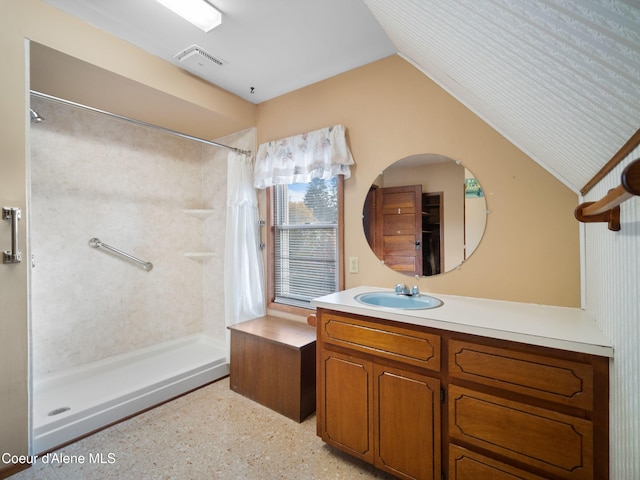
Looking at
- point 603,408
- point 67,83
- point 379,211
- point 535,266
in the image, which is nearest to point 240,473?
point 603,408

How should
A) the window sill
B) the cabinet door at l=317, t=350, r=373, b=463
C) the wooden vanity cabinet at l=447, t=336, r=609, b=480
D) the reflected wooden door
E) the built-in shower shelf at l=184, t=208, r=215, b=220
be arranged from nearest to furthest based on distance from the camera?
the wooden vanity cabinet at l=447, t=336, r=609, b=480, the cabinet door at l=317, t=350, r=373, b=463, the reflected wooden door, the window sill, the built-in shower shelf at l=184, t=208, r=215, b=220

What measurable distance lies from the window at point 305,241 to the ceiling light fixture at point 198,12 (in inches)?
49.8

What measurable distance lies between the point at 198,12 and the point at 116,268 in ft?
7.55

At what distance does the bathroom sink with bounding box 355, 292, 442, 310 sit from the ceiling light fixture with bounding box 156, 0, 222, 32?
6.16 ft

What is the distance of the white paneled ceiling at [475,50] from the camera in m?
0.58

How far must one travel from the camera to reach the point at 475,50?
1.06 metres

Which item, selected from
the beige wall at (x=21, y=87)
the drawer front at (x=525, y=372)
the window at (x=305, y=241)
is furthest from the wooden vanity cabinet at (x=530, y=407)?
the beige wall at (x=21, y=87)

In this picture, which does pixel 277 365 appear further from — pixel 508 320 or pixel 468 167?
pixel 468 167

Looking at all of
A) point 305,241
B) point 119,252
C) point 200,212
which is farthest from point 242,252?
point 119,252

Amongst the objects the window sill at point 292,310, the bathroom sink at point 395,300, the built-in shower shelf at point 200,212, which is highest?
the built-in shower shelf at point 200,212

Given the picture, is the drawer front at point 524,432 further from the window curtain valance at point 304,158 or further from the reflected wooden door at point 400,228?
the window curtain valance at point 304,158

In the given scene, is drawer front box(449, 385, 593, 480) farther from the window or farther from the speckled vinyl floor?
the window

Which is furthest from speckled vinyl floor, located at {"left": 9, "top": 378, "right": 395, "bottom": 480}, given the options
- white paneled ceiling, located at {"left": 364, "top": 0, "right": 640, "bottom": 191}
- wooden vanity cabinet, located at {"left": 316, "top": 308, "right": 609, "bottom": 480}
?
white paneled ceiling, located at {"left": 364, "top": 0, "right": 640, "bottom": 191}

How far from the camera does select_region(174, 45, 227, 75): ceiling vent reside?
2059 mm
